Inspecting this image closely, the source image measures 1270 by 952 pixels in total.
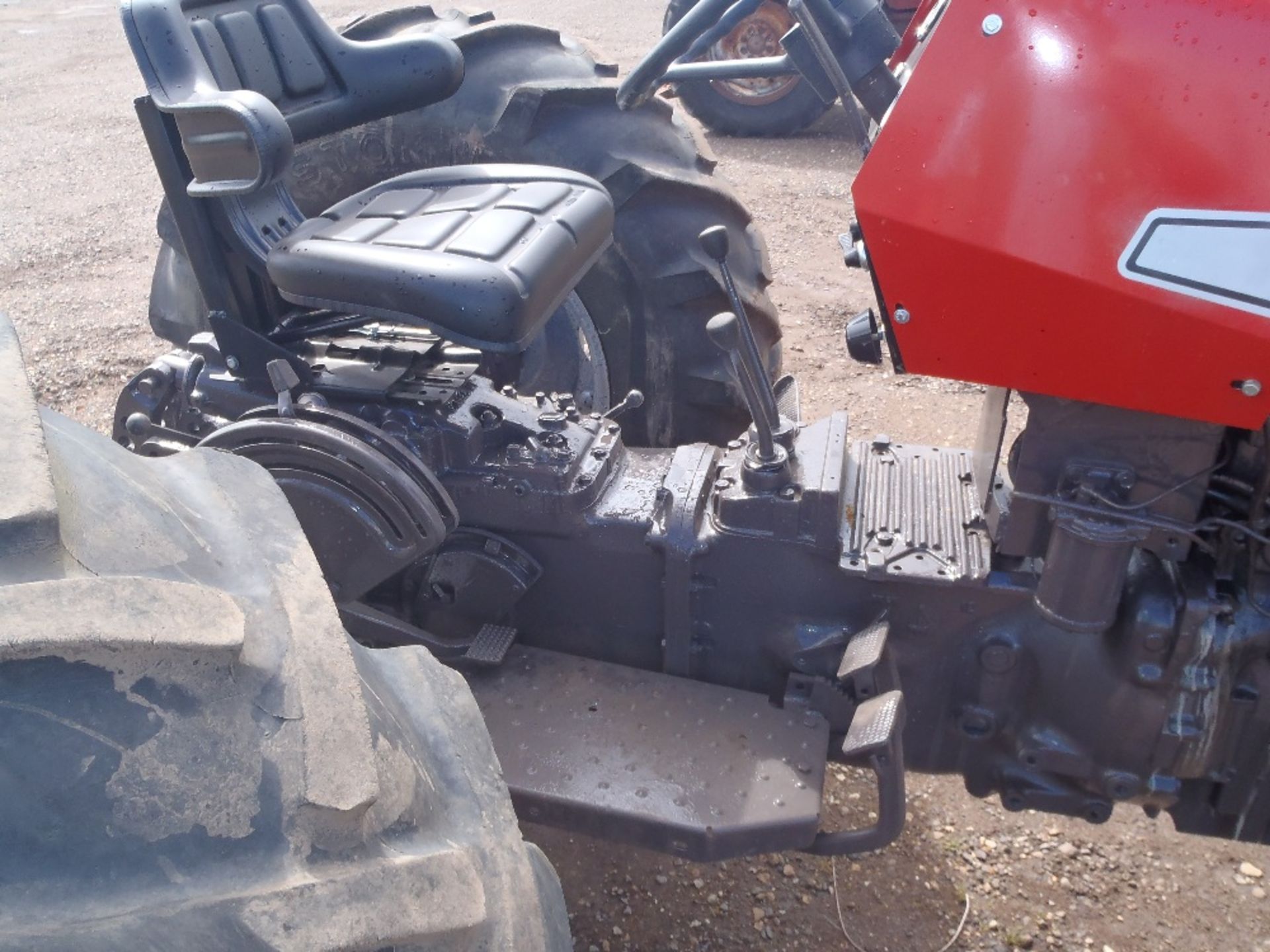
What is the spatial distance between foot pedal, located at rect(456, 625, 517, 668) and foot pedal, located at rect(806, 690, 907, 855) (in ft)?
1.60

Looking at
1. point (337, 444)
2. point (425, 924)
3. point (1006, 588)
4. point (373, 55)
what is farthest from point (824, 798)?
point (373, 55)

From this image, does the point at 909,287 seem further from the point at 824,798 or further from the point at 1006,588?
the point at 824,798

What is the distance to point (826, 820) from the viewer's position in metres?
1.77

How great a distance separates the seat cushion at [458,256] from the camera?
131 cm

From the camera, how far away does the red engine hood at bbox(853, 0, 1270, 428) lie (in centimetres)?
94

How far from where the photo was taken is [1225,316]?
967 millimetres

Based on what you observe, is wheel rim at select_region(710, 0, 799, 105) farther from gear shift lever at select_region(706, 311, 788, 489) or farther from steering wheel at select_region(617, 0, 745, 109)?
gear shift lever at select_region(706, 311, 788, 489)

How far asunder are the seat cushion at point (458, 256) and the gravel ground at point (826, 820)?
89 centimetres

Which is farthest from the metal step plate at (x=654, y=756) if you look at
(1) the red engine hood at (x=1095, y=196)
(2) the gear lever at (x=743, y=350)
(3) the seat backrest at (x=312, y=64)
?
(3) the seat backrest at (x=312, y=64)

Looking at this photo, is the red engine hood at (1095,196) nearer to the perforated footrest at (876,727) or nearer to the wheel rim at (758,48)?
the perforated footrest at (876,727)

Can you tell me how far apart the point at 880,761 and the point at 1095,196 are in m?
0.65

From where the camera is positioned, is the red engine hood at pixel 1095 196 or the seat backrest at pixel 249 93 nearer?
the red engine hood at pixel 1095 196

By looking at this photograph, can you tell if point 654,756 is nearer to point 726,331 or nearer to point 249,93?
point 726,331

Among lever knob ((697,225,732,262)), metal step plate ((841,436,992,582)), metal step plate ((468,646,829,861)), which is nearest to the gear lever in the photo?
lever knob ((697,225,732,262))
